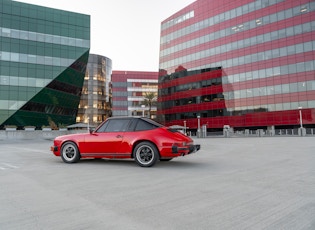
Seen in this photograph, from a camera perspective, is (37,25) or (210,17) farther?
(210,17)

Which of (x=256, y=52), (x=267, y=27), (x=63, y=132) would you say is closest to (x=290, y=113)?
(x=256, y=52)

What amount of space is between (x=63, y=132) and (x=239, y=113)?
3726 cm

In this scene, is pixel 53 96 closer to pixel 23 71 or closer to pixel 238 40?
pixel 23 71

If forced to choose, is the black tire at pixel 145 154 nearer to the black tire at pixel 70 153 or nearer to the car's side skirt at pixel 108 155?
the car's side skirt at pixel 108 155

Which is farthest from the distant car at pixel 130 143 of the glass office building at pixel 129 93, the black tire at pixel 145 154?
the glass office building at pixel 129 93

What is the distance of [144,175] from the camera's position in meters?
5.97

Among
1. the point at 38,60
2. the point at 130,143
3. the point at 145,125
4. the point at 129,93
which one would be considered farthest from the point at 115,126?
the point at 129,93

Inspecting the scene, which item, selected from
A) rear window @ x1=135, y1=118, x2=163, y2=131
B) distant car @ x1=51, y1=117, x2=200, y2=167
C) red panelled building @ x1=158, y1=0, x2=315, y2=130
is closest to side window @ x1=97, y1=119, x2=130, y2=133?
distant car @ x1=51, y1=117, x2=200, y2=167

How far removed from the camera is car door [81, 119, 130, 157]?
303 inches

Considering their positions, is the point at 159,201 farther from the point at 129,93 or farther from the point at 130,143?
the point at 129,93

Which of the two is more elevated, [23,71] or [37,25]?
[37,25]

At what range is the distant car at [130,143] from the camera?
7.11m

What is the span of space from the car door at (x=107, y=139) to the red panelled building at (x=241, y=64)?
42283 millimetres

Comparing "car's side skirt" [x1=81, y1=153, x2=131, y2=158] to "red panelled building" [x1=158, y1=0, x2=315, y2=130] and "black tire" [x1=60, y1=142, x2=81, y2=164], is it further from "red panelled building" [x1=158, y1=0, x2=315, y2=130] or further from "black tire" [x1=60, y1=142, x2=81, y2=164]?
"red panelled building" [x1=158, y1=0, x2=315, y2=130]
